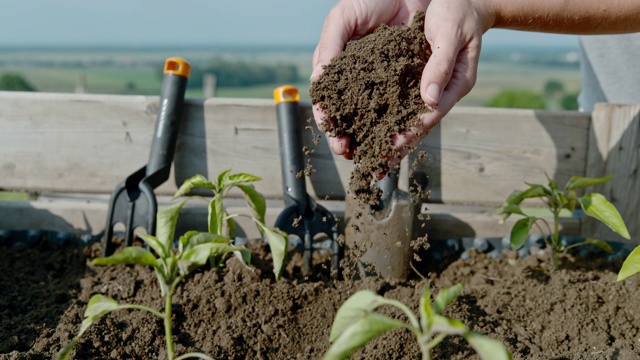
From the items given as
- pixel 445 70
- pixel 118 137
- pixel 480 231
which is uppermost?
pixel 445 70

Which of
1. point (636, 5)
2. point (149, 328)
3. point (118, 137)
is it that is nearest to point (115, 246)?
point (118, 137)

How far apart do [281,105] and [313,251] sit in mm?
456

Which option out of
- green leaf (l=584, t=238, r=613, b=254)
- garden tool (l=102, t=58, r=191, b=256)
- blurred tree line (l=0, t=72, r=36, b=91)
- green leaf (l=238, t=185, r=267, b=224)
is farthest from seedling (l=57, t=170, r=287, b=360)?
blurred tree line (l=0, t=72, r=36, b=91)

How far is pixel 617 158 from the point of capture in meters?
2.17

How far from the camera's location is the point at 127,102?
7.29 feet

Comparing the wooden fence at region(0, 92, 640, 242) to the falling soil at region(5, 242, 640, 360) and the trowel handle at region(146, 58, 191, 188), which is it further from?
the falling soil at region(5, 242, 640, 360)

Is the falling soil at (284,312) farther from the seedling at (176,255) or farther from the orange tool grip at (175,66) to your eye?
the orange tool grip at (175,66)

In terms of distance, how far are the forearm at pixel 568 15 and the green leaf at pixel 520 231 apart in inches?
19.9

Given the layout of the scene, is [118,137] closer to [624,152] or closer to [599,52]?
[624,152]

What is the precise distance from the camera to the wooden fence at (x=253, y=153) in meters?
2.21

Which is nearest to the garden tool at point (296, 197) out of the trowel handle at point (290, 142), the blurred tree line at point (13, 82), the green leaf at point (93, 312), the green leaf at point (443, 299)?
the trowel handle at point (290, 142)

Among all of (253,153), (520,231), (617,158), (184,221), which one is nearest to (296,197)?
(253,153)

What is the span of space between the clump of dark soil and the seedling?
29 centimetres

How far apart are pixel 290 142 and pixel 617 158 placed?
1.02 metres
